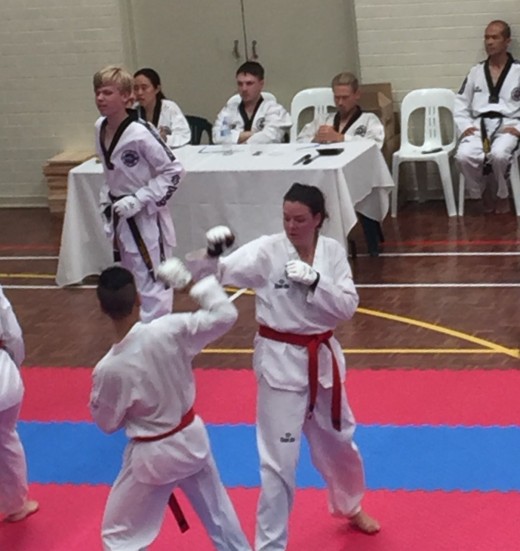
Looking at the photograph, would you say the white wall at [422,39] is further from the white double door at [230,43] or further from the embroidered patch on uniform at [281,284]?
the embroidered patch on uniform at [281,284]

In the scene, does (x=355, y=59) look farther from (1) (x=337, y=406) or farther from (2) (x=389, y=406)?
(1) (x=337, y=406)

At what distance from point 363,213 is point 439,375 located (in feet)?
8.61

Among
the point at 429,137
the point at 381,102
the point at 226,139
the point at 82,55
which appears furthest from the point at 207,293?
the point at 82,55

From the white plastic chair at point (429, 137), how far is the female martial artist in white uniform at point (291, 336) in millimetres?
5781

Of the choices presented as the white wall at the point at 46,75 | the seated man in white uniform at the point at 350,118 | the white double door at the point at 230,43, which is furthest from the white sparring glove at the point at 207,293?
the white wall at the point at 46,75

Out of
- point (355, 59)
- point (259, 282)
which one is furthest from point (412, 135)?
point (259, 282)

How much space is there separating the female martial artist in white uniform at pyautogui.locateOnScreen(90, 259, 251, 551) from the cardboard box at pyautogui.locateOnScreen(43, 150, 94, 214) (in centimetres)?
735

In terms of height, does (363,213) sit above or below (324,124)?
below

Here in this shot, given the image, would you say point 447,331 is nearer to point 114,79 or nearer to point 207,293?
point 114,79

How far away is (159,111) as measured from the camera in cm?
998

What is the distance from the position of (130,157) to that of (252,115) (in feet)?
11.1

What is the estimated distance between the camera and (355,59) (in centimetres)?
1089

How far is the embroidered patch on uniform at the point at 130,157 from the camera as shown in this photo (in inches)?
266

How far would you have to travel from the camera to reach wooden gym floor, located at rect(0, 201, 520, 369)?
6.99 metres
